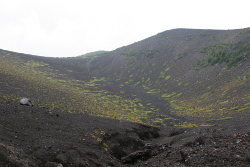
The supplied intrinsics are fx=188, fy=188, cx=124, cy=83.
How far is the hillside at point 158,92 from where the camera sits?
21.7 meters

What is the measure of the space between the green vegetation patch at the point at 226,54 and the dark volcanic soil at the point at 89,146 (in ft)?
152

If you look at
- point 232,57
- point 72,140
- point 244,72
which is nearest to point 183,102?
point 244,72

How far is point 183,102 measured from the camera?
5031 centimetres

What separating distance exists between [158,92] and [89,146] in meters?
49.0

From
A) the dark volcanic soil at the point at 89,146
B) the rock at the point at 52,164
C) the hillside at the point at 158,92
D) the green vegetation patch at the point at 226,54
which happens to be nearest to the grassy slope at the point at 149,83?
the hillside at the point at 158,92

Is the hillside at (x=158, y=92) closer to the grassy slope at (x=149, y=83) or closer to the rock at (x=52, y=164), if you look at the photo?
the grassy slope at (x=149, y=83)

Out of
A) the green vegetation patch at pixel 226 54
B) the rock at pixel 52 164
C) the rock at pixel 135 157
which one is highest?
the green vegetation patch at pixel 226 54

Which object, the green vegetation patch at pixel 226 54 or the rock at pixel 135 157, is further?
the green vegetation patch at pixel 226 54

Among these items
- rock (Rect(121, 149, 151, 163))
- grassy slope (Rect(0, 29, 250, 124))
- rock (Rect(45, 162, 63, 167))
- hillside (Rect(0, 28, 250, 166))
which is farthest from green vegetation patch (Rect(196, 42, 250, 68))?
rock (Rect(45, 162, 63, 167))

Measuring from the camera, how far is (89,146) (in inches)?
718

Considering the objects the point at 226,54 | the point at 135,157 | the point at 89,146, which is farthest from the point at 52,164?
the point at 226,54

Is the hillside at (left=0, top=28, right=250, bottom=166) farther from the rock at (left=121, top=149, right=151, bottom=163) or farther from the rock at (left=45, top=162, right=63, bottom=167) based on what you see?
the rock at (left=45, top=162, right=63, bottom=167)

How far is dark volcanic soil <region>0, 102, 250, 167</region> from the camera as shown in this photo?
11977 mm

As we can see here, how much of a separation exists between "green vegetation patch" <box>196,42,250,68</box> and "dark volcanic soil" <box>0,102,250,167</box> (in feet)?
152
